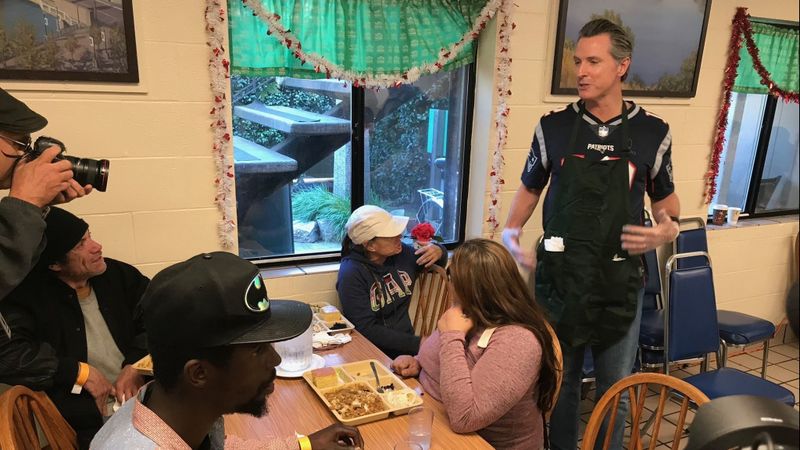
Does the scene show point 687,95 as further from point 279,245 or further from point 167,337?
point 167,337

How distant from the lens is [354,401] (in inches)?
58.9

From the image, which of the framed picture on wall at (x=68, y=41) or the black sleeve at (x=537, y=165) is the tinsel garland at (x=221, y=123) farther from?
the black sleeve at (x=537, y=165)

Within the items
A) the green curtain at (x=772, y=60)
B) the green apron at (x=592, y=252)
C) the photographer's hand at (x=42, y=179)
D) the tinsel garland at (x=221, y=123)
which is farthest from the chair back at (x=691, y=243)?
the photographer's hand at (x=42, y=179)

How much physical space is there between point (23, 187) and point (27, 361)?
1.89ft

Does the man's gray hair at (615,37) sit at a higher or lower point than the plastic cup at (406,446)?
higher

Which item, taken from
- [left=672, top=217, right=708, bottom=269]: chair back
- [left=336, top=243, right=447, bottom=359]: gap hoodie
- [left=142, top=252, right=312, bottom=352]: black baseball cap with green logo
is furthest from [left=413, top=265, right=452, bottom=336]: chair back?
[left=142, top=252, right=312, bottom=352]: black baseball cap with green logo

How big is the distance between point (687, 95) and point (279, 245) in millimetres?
2435

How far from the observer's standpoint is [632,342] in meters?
2.02

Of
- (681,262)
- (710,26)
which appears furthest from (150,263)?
(710,26)

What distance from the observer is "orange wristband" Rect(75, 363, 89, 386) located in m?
1.66

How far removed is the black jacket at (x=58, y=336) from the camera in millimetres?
1624

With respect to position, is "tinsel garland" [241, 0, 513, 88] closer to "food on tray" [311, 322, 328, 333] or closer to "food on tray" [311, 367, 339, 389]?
"food on tray" [311, 322, 328, 333]

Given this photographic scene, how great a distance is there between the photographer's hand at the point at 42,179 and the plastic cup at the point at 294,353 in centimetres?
72

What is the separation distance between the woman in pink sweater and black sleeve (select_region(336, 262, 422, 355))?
2.17ft
